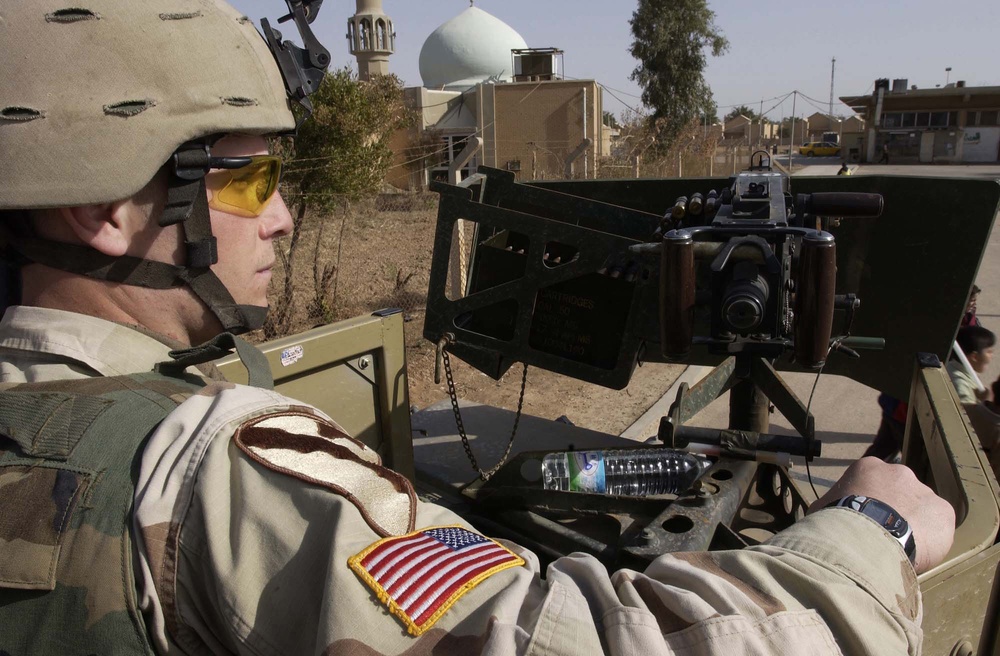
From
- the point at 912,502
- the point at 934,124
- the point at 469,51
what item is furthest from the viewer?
the point at 934,124

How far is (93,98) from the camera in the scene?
51.8 inches

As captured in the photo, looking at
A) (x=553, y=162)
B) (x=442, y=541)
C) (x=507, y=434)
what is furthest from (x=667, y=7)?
(x=442, y=541)

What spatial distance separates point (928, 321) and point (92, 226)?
107 inches

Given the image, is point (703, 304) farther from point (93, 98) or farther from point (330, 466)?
A: point (93, 98)

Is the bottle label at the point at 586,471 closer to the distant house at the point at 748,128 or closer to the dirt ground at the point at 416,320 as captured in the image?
the dirt ground at the point at 416,320

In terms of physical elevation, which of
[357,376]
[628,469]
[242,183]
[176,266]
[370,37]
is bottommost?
[628,469]

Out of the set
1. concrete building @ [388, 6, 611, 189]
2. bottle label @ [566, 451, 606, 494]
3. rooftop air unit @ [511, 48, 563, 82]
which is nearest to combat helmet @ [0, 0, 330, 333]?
bottle label @ [566, 451, 606, 494]

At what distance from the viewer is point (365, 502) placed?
107cm

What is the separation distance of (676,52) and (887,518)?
38.8 meters

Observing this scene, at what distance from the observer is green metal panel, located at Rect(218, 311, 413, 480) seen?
8.69ft

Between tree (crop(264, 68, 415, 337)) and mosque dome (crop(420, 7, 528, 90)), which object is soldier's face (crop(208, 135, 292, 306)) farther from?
mosque dome (crop(420, 7, 528, 90))

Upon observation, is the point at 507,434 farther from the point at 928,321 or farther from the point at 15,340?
the point at 15,340

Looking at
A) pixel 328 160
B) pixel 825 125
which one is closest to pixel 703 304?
pixel 328 160

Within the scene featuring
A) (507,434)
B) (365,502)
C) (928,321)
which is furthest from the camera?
(507,434)
